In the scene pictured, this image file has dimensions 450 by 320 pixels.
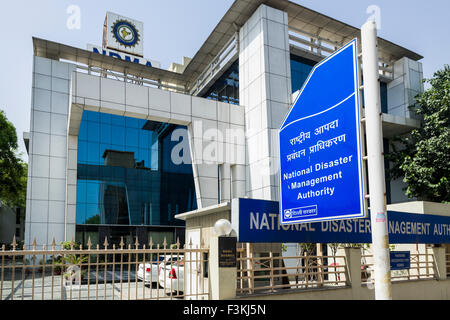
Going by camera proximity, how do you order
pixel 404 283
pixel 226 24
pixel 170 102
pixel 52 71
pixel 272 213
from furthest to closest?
pixel 52 71
pixel 226 24
pixel 170 102
pixel 404 283
pixel 272 213

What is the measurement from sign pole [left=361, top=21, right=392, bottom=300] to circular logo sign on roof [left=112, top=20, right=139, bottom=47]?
2493 cm

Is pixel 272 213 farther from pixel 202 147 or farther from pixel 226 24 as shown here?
pixel 226 24

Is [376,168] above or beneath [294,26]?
beneath

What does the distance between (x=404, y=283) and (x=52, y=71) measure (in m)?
21.6

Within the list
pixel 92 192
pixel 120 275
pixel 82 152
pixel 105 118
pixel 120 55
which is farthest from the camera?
pixel 120 55

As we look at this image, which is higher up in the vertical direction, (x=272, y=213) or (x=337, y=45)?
(x=337, y=45)

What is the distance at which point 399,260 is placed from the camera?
467 inches

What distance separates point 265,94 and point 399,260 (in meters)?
9.94

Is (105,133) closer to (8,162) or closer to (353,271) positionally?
(8,162)

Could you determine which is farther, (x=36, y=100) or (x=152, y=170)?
(x=152, y=170)

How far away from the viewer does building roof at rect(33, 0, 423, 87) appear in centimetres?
2039

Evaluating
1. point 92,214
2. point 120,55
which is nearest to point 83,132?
point 92,214
